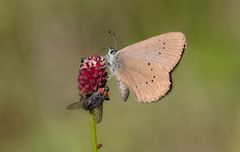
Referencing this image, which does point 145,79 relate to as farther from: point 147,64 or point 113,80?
point 113,80

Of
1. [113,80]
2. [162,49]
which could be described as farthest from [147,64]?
[113,80]

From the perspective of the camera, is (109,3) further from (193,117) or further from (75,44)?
(193,117)

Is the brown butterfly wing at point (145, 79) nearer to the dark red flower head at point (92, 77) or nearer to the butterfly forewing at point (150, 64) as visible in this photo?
the butterfly forewing at point (150, 64)

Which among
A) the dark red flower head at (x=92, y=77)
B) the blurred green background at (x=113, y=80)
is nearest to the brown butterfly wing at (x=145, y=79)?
the dark red flower head at (x=92, y=77)

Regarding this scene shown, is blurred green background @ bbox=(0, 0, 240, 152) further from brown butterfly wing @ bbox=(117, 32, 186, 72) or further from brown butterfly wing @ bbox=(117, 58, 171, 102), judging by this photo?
brown butterfly wing @ bbox=(117, 32, 186, 72)

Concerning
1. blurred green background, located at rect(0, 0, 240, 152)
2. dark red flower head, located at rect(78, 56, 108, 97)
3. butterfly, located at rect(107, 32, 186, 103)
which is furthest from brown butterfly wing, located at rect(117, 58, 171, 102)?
blurred green background, located at rect(0, 0, 240, 152)

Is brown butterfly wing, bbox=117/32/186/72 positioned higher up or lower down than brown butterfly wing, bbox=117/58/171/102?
higher up
